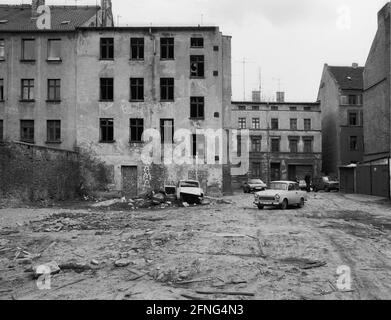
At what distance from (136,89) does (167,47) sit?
413 centimetres

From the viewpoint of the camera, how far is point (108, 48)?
33.3 meters

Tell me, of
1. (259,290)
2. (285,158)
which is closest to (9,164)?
(259,290)

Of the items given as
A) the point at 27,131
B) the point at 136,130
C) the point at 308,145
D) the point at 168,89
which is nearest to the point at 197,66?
the point at 168,89

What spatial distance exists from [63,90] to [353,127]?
118 ft

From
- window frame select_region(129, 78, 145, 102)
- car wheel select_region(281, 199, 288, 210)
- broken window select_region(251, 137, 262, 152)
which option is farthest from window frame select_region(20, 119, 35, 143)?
broken window select_region(251, 137, 262, 152)

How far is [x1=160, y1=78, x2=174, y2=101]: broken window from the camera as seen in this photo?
3306 cm

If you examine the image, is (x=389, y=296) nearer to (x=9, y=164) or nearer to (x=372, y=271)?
(x=372, y=271)

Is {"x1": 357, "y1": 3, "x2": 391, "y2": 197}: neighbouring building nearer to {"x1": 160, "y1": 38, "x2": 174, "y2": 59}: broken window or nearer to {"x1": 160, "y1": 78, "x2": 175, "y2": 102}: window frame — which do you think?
{"x1": 160, "y1": 78, "x2": 175, "y2": 102}: window frame

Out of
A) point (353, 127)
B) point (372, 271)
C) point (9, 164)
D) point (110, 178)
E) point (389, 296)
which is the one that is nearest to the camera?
point (389, 296)

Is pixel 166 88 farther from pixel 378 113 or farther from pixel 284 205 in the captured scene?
pixel 378 113

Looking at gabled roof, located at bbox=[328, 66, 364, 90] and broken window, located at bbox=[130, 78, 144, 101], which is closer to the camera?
broken window, located at bbox=[130, 78, 144, 101]

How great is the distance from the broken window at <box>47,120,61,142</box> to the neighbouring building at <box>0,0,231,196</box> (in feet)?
0.26

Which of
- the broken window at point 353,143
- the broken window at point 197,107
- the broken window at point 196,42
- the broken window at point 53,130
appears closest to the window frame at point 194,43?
the broken window at point 196,42
